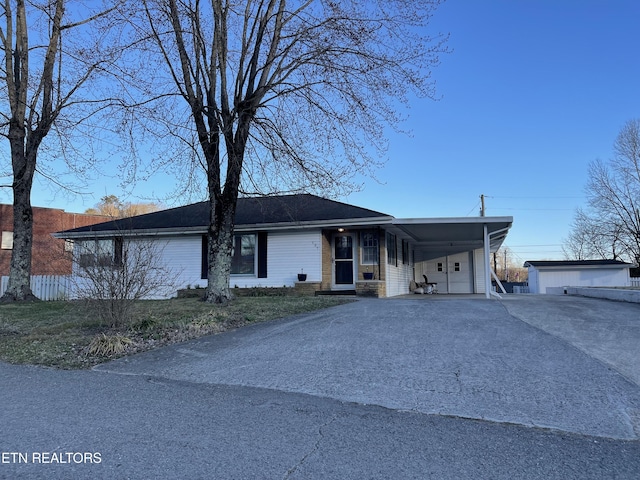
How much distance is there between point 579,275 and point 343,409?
30.6m

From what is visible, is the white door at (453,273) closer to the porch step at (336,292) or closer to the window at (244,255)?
the porch step at (336,292)

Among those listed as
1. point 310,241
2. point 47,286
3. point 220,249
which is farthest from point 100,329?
point 47,286

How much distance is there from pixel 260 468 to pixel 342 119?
9.75 metres

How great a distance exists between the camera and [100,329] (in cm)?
844

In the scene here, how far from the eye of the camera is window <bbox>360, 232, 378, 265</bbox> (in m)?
16.4

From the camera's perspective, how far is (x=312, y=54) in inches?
450

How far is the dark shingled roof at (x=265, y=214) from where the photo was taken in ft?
53.4

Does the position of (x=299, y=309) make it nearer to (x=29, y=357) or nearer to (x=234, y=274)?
(x=29, y=357)

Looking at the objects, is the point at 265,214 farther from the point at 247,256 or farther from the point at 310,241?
the point at 310,241

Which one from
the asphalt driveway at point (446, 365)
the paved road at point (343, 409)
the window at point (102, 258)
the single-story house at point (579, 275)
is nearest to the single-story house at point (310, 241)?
the window at point (102, 258)

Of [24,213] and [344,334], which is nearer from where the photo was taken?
[344,334]

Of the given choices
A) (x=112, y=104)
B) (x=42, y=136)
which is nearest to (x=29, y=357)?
(x=112, y=104)

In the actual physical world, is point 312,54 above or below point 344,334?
above

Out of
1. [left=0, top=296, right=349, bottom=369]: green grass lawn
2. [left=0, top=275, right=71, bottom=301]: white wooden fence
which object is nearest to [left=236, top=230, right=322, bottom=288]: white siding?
[left=0, top=296, right=349, bottom=369]: green grass lawn
